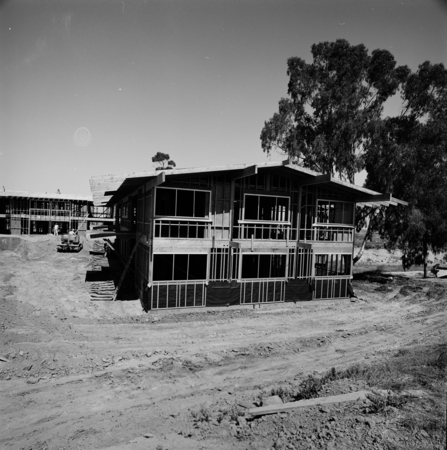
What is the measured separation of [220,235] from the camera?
18.6 m

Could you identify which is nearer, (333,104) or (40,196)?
(333,104)

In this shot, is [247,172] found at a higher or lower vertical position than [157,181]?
higher

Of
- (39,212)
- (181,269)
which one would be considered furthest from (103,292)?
(39,212)

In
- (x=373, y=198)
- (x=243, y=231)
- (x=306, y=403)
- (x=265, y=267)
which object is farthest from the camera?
(x=265, y=267)

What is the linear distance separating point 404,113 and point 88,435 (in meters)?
32.0

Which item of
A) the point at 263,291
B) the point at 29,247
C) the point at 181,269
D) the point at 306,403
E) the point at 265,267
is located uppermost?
the point at 265,267

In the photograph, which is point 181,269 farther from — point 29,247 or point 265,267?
point 29,247

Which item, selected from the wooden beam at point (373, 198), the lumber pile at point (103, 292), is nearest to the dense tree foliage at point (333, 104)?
the wooden beam at point (373, 198)

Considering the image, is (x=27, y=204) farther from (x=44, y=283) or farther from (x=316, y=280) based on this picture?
(x=316, y=280)

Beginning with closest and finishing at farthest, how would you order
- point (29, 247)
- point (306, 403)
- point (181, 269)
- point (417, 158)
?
1. point (306, 403)
2. point (181, 269)
3. point (417, 158)
4. point (29, 247)

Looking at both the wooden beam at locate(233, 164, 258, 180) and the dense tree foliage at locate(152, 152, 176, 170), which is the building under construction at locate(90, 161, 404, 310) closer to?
the wooden beam at locate(233, 164, 258, 180)

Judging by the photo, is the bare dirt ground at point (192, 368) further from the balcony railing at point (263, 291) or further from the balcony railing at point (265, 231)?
the balcony railing at point (265, 231)

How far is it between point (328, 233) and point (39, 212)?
49.4 meters

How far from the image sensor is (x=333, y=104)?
2897 centimetres
